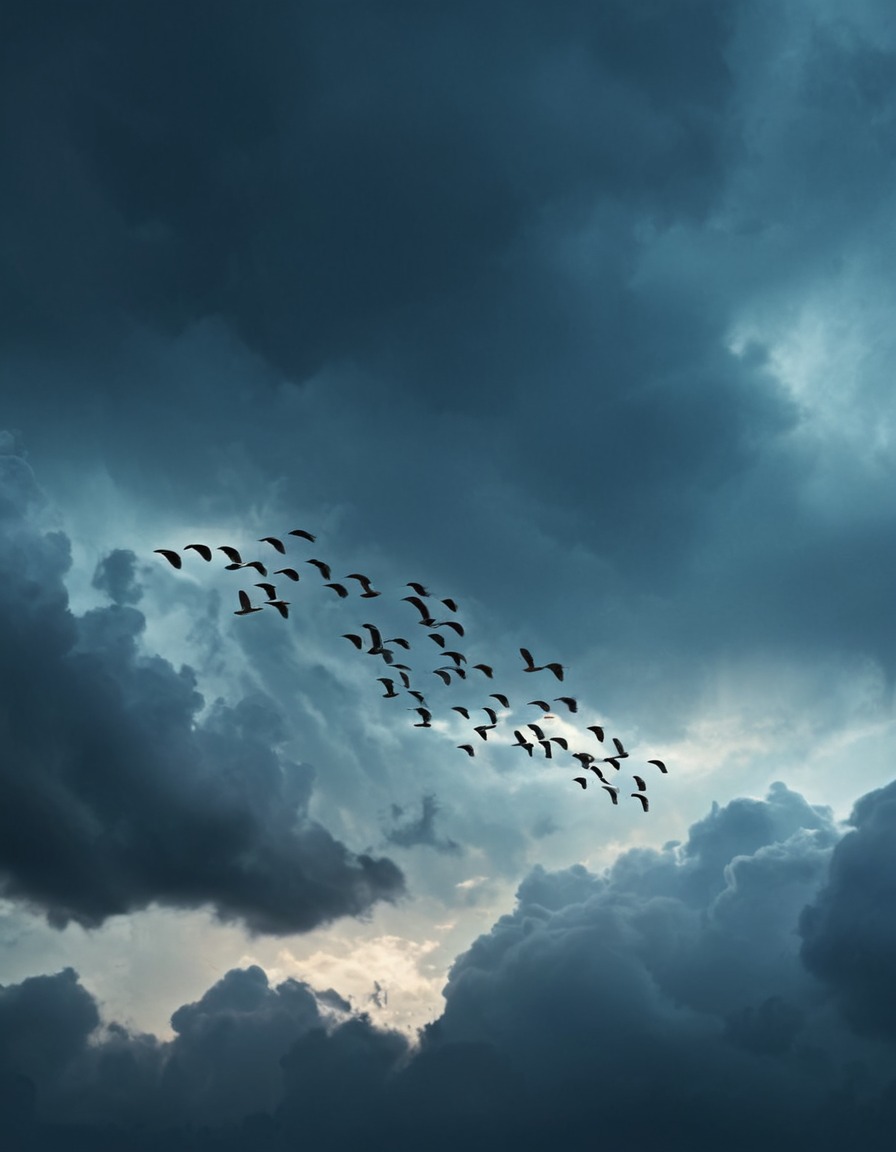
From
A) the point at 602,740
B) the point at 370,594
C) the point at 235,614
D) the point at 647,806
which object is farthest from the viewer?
the point at 647,806

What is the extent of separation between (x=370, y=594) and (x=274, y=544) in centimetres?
1453

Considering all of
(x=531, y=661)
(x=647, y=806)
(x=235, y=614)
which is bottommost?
(x=647, y=806)

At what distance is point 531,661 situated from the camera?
132 m

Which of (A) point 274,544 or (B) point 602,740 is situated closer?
(A) point 274,544

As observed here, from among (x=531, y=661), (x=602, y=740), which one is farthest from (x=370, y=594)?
(x=602, y=740)

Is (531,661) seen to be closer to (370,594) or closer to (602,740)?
(602,740)

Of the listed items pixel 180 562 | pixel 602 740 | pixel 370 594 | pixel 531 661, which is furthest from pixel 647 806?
pixel 180 562

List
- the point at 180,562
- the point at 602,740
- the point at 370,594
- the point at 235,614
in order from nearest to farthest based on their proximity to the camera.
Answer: the point at 180,562
the point at 235,614
the point at 370,594
the point at 602,740

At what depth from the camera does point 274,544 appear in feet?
377

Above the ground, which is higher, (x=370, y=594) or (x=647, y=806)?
(x=370, y=594)

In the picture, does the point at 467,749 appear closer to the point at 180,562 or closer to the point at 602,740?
the point at 602,740

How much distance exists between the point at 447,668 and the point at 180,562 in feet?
148

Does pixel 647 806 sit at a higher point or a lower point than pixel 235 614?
lower

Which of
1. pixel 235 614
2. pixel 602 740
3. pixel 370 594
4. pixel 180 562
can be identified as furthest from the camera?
pixel 602 740
